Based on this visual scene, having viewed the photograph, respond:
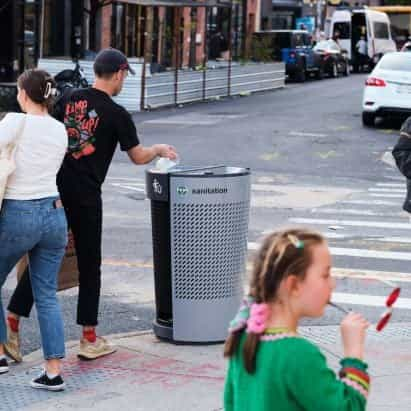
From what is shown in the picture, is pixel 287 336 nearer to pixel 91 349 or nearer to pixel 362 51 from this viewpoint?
pixel 91 349

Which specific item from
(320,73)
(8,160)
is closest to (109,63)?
(8,160)

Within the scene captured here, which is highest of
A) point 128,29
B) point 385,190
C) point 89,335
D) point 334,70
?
point 89,335

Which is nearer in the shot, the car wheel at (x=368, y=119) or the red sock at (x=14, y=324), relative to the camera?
the red sock at (x=14, y=324)

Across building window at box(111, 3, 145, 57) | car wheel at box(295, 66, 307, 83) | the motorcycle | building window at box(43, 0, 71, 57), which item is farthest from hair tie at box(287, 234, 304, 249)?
car wheel at box(295, 66, 307, 83)

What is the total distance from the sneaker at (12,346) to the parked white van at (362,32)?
2056 inches

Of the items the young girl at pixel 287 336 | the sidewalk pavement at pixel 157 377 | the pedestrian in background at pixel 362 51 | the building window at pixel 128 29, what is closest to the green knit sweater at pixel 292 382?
the young girl at pixel 287 336

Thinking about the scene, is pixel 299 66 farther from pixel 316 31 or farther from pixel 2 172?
pixel 2 172

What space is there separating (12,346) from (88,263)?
696mm

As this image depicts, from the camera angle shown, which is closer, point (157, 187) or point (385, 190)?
point (157, 187)

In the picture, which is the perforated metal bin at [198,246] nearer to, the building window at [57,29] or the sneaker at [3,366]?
the sneaker at [3,366]

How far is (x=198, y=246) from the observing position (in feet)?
23.9

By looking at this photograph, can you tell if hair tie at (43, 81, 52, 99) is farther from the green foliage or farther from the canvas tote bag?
the green foliage

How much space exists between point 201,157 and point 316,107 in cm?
1228

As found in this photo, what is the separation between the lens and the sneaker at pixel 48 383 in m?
6.46
